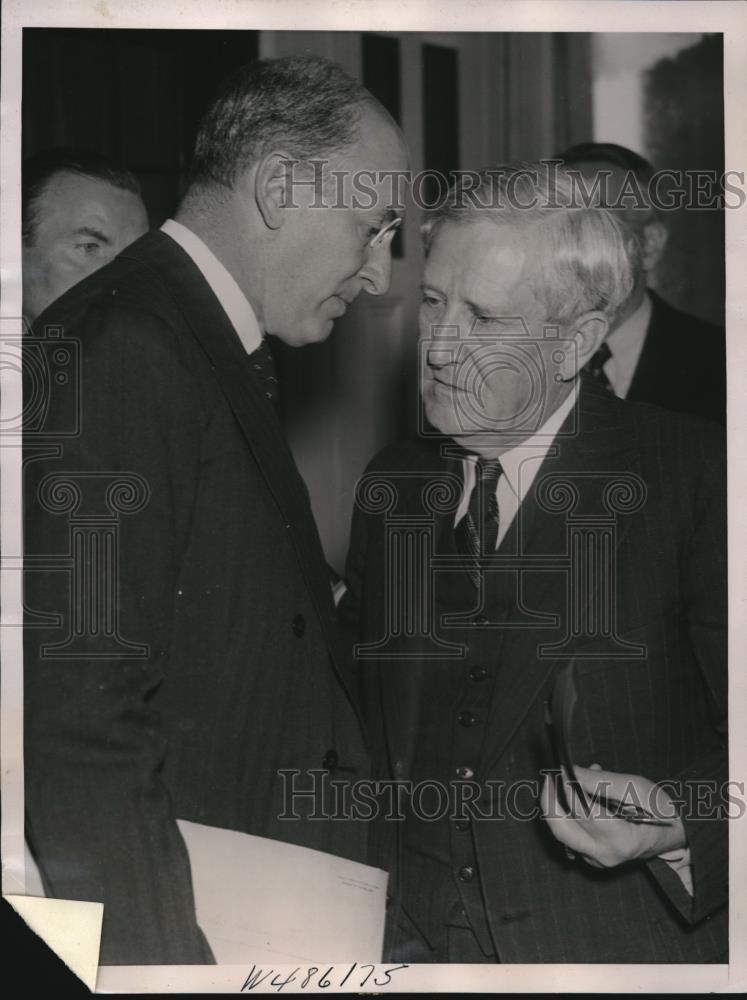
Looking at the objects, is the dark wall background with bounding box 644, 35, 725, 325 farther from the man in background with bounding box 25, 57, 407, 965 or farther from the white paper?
the white paper

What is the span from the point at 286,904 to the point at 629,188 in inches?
27.1

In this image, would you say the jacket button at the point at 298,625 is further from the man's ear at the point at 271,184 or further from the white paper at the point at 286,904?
the man's ear at the point at 271,184

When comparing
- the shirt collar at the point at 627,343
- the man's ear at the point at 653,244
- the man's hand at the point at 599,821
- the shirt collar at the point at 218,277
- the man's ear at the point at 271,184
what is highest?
the man's ear at the point at 271,184

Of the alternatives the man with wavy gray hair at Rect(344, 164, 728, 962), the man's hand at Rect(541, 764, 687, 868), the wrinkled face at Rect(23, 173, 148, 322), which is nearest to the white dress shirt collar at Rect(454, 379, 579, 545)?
the man with wavy gray hair at Rect(344, 164, 728, 962)

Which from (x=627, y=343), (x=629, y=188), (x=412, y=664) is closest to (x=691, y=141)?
(x=629, y=188)

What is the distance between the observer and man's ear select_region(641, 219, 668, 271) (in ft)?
3.05

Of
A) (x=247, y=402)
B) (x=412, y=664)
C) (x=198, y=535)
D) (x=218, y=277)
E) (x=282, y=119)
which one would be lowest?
(x=412, y=664)

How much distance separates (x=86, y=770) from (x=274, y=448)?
302 millimetres

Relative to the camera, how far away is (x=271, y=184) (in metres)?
0.89

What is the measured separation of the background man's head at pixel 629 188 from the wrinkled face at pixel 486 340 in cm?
8

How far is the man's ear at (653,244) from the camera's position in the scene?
93 centimetres

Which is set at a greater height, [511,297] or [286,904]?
[511,297]

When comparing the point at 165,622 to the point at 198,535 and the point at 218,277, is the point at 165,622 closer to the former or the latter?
the point at 198,535

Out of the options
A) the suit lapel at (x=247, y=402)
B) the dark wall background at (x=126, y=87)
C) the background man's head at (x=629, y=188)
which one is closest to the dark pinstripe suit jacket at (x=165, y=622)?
the suit lapel at (x=247, y=402)
